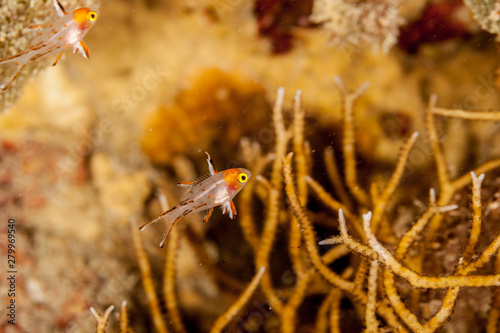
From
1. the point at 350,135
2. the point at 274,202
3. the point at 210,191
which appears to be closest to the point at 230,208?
the point at 210,191

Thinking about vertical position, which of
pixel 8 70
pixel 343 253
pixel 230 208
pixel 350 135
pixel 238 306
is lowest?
pixel 343 253

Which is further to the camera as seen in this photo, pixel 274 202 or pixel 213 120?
pixel 213 120

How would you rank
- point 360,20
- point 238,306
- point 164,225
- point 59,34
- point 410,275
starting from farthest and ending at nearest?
point 360,20
point 238,306
point 164,225
point 59,34
point 410,275

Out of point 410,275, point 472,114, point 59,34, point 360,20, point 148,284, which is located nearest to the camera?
point 410,275

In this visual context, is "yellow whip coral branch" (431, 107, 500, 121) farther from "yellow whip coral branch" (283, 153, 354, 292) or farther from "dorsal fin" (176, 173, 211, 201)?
"dorsal fin" (176, 173, 211, 201)

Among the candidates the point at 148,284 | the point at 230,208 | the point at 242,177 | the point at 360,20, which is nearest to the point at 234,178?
the point at 242,177

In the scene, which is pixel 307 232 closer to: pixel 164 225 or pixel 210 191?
pixel 210 191

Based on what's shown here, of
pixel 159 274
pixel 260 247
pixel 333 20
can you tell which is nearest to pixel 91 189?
pixel 159 274

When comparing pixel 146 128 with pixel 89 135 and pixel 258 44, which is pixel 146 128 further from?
pixel 258 44

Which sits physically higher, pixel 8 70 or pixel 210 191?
pixel 8 70
